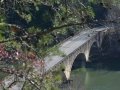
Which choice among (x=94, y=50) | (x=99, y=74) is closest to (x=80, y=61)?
(x=94, y=50)

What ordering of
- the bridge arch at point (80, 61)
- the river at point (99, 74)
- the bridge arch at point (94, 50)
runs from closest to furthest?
1. the river at point (99, 74)
2. the bridge arch at point (80, 61)
3. the bridge arch at point (94, 50)

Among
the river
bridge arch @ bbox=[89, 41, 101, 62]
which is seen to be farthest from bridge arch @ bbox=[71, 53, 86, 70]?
bridge arch @ bbox=[89, 41, 101, 62]

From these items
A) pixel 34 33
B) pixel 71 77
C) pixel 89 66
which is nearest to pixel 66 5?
pixel 34 33

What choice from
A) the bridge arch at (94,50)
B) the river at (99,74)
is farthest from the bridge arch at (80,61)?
the bridge arch at (94,50)

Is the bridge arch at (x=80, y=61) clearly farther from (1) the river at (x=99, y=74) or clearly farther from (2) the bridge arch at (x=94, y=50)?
(2) the bridge arch at (x=94, y=50)

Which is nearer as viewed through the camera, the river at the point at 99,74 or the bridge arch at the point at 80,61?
the river at the point at 99,74

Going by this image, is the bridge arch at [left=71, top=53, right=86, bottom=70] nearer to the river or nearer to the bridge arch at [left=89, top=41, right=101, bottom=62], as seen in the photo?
the river

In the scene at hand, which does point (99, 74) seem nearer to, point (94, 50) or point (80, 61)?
point (80, 61)

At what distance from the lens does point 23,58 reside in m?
3.46

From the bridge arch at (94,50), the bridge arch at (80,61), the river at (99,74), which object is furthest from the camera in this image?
the bridge arch at (94,50)

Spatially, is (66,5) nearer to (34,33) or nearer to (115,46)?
(34,33)

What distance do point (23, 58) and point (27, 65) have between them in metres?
0.07

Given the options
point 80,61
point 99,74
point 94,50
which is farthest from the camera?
point 94,50

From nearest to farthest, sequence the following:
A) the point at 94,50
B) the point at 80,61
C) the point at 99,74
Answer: the point at 99,74
the point at 80,61
the point at 94,50
